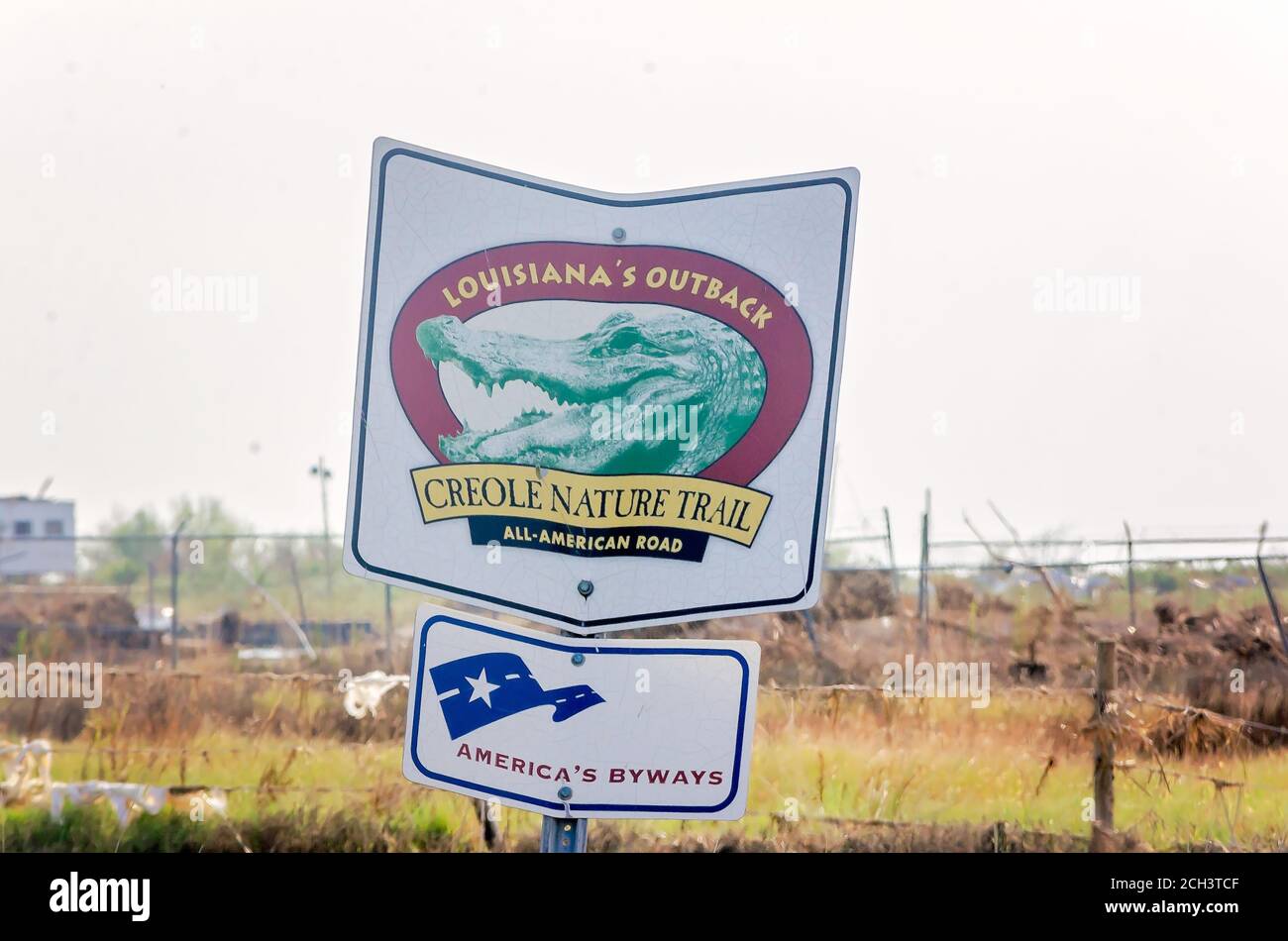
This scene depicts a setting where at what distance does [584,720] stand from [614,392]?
568 millimetres

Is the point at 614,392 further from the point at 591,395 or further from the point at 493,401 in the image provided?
the point at 493,401

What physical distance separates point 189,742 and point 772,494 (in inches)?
240

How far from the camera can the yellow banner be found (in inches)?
82.3

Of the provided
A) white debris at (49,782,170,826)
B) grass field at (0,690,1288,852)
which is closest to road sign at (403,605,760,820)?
grass field at (0,690,1288,852)

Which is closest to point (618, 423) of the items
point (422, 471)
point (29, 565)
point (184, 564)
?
point (422, 471)

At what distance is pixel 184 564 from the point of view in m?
23.2

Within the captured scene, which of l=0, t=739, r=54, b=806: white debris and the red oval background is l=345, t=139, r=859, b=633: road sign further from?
l=0, t=739, r=54, b=806: white debris

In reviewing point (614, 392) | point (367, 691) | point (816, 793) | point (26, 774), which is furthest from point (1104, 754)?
point (26, 774)

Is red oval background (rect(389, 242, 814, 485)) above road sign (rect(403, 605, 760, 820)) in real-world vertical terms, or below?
above

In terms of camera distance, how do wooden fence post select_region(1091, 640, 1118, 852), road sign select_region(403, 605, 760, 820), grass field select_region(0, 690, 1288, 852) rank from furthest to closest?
grass field select_region(0, 690, 1288, 852) → wooden fence post select_region(1091, 640, 1118, 852) → road sign select_region(403, 605, 760, 820)

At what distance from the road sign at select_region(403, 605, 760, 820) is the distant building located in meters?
23.8

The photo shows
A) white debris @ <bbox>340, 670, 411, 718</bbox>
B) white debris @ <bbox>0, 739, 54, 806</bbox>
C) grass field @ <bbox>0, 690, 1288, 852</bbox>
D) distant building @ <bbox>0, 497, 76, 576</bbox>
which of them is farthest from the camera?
distant building @ <bbox>0, 497, 76, 576</bbox>

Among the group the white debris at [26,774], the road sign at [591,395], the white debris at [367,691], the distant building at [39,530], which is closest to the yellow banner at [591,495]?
the road sign at [591,395]

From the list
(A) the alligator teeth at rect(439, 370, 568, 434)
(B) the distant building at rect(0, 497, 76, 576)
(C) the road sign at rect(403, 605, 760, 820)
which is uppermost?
(A) the alligator teeth at rect(439, 370, 568, 434)
